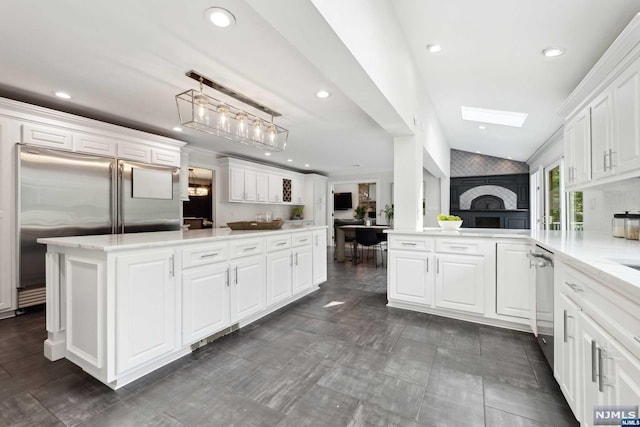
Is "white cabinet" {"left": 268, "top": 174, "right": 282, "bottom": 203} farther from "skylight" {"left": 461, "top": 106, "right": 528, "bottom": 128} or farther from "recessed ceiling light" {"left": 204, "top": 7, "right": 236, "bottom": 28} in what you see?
"recessed ceiling light" {"left": 204, "top": 7, "right": 236, "bottom": 28}

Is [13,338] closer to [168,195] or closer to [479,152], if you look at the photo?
[168,195]

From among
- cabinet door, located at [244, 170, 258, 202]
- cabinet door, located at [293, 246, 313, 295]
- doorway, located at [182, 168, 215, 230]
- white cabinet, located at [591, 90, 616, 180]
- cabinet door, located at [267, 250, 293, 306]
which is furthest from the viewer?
doorway, located at [182, 168, 215, 230]

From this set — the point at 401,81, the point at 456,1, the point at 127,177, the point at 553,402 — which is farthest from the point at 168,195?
the point at 553,402

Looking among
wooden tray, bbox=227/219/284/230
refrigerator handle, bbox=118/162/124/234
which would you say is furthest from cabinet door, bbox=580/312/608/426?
refrigerator handle, bbox=118/162/124/234

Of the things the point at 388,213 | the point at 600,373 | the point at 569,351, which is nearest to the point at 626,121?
the point at 569,351

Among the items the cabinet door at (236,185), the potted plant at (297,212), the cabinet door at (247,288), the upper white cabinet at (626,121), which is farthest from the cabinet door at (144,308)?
the potted plant at (297,212)

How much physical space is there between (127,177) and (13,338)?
2.06m

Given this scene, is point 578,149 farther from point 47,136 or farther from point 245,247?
point 47,136

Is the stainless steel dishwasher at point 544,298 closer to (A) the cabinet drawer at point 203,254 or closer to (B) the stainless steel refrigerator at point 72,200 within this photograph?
(A) the cabinet drawer at point 203,254

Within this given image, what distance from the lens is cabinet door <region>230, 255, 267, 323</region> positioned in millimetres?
2506

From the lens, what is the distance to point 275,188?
713 cm

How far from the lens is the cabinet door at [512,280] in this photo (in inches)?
100

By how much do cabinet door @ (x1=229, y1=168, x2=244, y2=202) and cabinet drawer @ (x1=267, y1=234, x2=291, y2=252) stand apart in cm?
310

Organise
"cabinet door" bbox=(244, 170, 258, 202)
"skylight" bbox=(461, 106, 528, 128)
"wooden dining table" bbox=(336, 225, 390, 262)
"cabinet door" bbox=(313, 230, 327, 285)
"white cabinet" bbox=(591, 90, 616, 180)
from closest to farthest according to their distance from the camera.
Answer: "white cabinet" bbox=(591, 90, 616, 180) < "cabinet door" bbox=(313, 230, 327, 285) < "skylight" bbox=(461, 106, 528, 128) < "wooden dining table" bbox=(336, 225, 390, 262) < "cabinet door" bbox=(244, 170, 258, 202)
